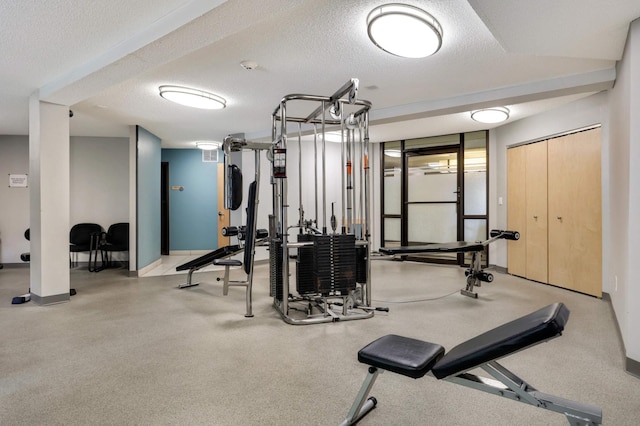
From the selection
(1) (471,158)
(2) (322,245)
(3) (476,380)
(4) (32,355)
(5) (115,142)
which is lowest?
(4) (32,355)

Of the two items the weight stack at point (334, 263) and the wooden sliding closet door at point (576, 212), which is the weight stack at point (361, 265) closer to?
the weight stack at point (334, 263)

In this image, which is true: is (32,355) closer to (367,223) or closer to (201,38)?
(201,38)

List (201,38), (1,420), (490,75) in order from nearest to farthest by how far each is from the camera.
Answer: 1. (1,420)
2. (201,38)
3. (490,75)

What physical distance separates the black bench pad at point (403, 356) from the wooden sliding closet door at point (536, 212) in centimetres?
429

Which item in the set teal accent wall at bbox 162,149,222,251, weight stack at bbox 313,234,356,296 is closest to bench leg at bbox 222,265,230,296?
weight stack at bbox 313,234,356,296

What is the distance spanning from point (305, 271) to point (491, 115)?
3618 mm

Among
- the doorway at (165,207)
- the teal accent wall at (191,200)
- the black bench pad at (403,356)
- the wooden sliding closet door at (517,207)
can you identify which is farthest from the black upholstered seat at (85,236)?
the wooden sliding closet door at (517,207)

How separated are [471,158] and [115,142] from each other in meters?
6.82

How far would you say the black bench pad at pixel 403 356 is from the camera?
59.7 inches

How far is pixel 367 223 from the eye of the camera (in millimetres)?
3674

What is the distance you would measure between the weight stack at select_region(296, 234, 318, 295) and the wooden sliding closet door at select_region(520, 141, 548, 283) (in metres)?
3.68

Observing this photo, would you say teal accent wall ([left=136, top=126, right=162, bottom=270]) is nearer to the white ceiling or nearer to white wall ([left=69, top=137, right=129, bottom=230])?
white wall ([left=69, top=137, right=129, bottom=230])

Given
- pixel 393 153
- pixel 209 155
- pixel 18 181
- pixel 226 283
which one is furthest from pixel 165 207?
pixel 393 153

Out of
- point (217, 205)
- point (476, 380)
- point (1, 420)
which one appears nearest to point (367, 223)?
point (476, 380)
